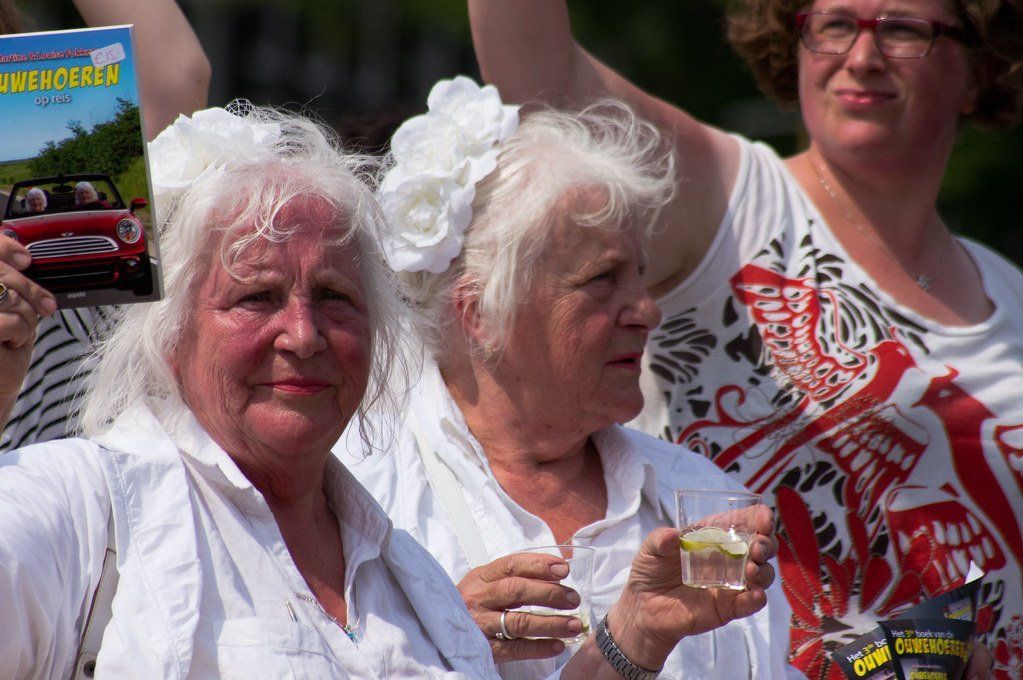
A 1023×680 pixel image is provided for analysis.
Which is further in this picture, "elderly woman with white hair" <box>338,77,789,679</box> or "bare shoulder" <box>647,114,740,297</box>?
"bare shoulder" <box>647,114,740,297</box>

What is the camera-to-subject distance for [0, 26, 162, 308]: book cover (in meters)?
2.26

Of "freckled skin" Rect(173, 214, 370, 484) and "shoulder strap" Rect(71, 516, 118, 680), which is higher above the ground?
"freckled skin" Rect(173, 214, 370, 484)

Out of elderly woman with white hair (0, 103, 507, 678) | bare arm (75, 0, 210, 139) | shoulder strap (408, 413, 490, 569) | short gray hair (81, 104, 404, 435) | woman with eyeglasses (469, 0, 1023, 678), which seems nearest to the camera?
elderly woman with white hair (0, 103, 507, 678)

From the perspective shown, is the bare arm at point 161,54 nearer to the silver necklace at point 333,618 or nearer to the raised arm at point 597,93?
the raised arm at point 597,93

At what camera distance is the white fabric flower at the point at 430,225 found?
358 centimetres

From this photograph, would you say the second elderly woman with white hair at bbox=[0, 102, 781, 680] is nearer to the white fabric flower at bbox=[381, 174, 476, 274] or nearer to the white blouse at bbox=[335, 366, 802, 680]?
the white blouse at bbox=[335, 366, 802, 680]

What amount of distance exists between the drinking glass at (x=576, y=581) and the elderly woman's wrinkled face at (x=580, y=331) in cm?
63

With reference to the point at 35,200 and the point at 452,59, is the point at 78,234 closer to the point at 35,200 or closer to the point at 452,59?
the point at 35,200

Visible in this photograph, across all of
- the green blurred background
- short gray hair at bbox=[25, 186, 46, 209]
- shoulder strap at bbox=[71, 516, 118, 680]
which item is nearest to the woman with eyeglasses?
short gray hair at bbox=[25, 186, 46, 209]

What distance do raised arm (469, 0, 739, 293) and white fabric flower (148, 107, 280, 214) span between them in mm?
1022

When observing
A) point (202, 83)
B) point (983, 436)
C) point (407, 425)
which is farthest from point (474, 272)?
point (983, 436)

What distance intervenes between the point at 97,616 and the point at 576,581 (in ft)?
3.39

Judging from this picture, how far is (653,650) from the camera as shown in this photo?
2979 millimetres

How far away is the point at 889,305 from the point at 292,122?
1847mm
